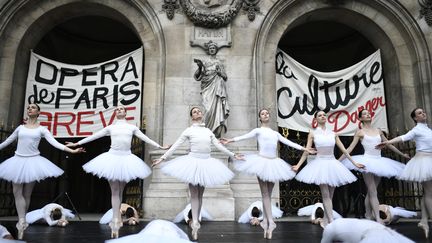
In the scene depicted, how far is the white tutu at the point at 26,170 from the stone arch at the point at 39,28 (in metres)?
5.00

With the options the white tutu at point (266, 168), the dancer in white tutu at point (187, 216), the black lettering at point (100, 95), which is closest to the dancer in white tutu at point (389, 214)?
the white tutu at point (266, 168)

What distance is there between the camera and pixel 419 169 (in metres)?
6.93

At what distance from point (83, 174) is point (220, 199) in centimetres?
976

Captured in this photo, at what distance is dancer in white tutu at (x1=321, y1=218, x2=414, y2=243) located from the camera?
2.94 meters

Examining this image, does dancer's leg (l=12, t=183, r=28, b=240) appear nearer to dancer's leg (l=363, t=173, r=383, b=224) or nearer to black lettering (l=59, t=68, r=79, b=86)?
dancer's leg (l=363, t=173, r=383, b=224)

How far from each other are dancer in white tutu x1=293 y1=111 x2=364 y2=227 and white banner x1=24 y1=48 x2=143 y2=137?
6.52 m

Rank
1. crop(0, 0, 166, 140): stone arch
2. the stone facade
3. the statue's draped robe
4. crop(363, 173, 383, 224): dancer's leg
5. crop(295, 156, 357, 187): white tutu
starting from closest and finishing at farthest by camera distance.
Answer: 1. crop(295, 156, 357, 187): white tutu
2. crop(363, 173, 383, 224): dancer's leg
3. the statue's draped robe
4. the stone facade
5. crop(0, 0, 166, 140): stone arch

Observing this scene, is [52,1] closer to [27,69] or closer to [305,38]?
[27,69]

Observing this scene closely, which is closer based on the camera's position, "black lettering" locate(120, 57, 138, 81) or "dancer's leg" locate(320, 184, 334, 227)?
"dancer's leg" locate(320, 184, 334, 227)

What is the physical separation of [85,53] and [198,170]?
13938 millimetres

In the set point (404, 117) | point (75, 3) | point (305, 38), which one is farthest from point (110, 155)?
point (305, 38)

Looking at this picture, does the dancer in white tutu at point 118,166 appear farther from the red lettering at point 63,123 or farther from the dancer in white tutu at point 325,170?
the red lettering at point 63,123

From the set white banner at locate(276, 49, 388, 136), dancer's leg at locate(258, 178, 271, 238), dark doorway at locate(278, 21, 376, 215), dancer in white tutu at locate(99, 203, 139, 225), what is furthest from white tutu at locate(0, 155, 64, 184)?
dark doorway at locate(278, 21, 376, 215)

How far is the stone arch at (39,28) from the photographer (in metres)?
12.3
